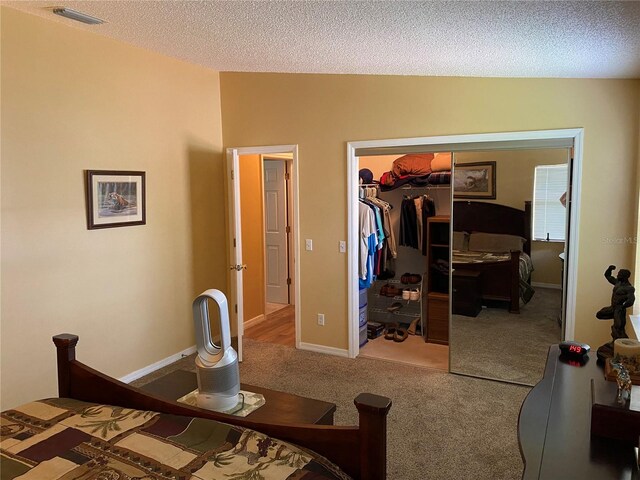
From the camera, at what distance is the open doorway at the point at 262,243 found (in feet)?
14.9

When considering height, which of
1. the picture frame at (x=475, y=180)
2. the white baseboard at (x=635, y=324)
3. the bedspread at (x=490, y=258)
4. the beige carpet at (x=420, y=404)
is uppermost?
the picture frame at (x=475, y=180)

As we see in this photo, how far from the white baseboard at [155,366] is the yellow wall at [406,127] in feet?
3.80

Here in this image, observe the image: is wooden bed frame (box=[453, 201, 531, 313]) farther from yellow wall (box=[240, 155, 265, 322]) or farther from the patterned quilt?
the patterned quilt

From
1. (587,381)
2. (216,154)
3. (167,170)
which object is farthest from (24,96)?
(587,381)

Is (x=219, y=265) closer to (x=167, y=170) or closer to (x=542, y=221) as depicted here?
(x=167, y=170)

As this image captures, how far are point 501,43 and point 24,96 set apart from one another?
302cm

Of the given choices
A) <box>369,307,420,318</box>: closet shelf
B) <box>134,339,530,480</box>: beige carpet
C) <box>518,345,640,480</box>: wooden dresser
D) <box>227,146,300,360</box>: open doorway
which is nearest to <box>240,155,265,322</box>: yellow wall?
<box>227,146,300,360</box>: open doorway

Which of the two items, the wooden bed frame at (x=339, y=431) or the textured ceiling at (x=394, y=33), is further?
the textured ceiling at (x=394, y=33)

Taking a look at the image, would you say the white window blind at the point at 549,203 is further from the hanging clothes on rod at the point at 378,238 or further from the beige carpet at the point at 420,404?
the hanging clothes on rod at the point at 378,238

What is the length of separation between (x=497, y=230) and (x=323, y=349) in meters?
1.98

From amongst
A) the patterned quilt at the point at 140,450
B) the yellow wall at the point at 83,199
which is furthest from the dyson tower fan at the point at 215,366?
the yellow wall at the point at 83,199

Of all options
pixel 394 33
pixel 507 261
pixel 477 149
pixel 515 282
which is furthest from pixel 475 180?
pixel 394 33

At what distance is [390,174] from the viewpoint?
17.1ft

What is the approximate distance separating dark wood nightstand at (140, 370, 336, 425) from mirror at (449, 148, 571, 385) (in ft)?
7.13
